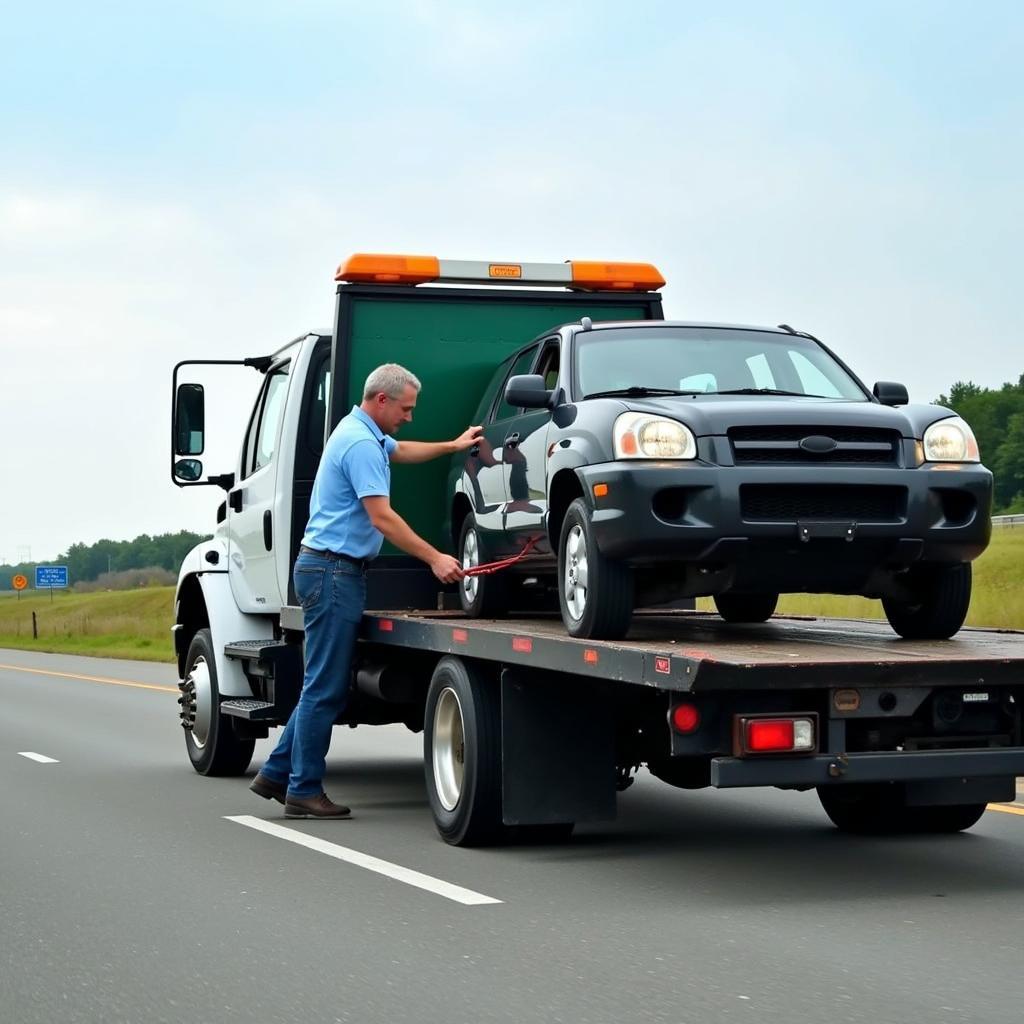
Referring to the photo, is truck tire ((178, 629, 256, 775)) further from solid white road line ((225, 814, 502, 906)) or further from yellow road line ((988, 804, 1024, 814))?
yellow road line ((988, 804, 1024, 814))

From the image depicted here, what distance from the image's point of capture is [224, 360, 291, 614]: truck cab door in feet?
37.0

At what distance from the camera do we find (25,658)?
36.3 metres

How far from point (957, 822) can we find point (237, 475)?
5.87m

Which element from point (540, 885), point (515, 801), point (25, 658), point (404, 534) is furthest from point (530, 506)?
point (25, 658)

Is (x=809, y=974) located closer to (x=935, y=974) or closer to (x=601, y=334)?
(x=935, y=974)

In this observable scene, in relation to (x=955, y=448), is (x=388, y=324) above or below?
above

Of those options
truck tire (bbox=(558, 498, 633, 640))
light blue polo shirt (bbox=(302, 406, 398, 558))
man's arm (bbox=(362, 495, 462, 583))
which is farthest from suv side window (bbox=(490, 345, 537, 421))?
truck tire (bbox=(558, 498, 633, 640))

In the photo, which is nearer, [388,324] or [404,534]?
[404,534]

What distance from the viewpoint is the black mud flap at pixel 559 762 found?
310 inches

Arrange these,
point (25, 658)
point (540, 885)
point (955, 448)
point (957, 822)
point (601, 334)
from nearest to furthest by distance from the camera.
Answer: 1. point (540, 885)
2. point (955, 448)
3. point (957, 822)
4. point (601, 334)
5. point (25, 658)

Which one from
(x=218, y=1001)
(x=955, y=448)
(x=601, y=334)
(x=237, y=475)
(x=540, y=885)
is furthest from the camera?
(x=237, y=475)

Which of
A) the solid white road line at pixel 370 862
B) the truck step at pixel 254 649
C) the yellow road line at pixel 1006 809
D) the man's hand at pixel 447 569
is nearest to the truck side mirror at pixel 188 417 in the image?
the truck step at pixel 254 649

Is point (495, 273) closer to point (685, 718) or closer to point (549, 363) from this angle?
point (549, 363)

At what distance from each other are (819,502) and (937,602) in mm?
839
